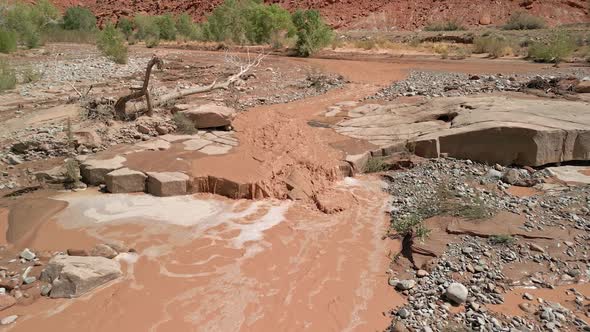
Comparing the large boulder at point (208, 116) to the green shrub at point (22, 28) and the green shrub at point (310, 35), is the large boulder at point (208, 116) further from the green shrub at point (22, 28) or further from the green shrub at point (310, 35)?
the green shrub at point (22, 28)

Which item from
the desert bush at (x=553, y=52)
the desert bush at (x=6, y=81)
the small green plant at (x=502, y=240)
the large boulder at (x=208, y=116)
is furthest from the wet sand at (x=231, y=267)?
the desert bush at (x=553, y=52)

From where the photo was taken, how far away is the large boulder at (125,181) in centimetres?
574

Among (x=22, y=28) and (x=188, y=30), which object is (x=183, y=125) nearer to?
(x=22, y=28)

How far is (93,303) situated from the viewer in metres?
3.79

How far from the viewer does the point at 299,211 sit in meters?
5.68

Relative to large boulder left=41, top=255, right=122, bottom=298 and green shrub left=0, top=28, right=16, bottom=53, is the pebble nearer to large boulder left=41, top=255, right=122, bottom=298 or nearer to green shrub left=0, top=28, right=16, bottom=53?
large boulder left=41, top=255, right=122, bottom=298

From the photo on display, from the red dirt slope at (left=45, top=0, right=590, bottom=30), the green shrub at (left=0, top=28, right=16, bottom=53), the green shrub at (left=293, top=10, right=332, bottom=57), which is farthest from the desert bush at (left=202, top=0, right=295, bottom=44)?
the red dirt slope at (left=45, top=0, right=590, bottom=30)

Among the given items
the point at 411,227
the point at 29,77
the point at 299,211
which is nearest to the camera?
the point at 411,227

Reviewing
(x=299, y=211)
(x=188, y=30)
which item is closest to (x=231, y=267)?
(x=299, y=211)

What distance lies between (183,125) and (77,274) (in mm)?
4003

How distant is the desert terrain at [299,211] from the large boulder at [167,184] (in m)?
0.02

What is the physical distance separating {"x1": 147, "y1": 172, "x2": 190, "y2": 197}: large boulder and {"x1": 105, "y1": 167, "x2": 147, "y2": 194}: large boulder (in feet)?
0.35

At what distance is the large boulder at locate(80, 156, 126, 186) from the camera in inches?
236

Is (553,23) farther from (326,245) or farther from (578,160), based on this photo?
(326,245)
